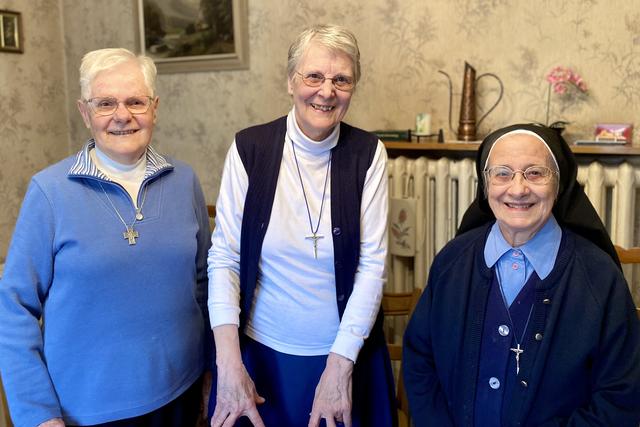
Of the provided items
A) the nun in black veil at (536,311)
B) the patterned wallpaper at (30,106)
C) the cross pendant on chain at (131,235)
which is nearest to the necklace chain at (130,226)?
the cross pendant on chain at (131,235)

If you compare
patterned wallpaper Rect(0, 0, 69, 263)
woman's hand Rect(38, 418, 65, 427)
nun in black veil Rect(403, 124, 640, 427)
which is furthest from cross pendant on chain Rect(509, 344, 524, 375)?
patterned wallpaper Rect(0, 0, 69, 263)

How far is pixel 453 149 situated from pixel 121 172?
1.39m

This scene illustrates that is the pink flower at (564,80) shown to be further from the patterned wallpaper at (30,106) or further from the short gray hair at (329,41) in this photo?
the patterned wallpaper at (30,106)

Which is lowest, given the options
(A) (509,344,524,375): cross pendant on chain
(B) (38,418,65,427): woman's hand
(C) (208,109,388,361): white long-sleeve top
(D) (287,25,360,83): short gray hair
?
(B) (38,418,65,427): woman's hand

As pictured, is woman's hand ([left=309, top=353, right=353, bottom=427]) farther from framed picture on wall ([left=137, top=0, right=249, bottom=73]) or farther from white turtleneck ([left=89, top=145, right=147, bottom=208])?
framed picture on wall ([left=137, top=0, right=249, bottom=73])

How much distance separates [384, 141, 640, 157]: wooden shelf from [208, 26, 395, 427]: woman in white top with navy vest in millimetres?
888

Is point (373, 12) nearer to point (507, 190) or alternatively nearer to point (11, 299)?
point (507, 190)

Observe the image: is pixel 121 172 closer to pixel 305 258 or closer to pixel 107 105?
pixel 107 105

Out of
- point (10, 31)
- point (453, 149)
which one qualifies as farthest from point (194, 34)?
point (453, 149)

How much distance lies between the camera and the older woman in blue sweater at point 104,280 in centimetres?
128

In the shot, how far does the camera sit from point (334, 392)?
1.37 m

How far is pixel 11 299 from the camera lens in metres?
1.27

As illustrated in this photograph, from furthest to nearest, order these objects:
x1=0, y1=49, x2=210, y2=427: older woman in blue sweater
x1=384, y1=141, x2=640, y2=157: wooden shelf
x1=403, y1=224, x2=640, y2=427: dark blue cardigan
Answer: x1=384, y1=141, x2=640, y2=157: wooden shelf → x1=0, y1=49, x2=210, y2=427: older woman in blue sweater → x1=403, y1=224, x2=640, y2=427: dark blue cardigan

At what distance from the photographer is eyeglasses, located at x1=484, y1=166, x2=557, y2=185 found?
1.21 metres
